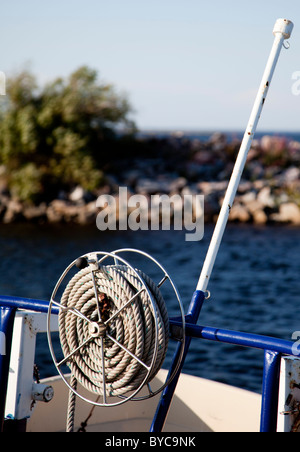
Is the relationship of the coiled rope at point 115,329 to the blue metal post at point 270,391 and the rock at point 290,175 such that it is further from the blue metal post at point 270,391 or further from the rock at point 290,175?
the rock at point 290,175

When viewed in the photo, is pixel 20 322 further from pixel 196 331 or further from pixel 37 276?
pixel 37 276

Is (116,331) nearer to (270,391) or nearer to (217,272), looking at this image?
(270,391)

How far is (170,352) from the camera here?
9961 mm

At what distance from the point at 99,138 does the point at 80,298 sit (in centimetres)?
2313

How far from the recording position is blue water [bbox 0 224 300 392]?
31.9 feet

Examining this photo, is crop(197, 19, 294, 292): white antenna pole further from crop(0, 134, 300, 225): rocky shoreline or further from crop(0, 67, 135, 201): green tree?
crop(0, 67, 135, 201): green tree

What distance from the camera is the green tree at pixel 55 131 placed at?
2302 centimetres

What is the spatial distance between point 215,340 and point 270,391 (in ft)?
0.83

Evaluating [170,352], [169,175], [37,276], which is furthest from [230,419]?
[169,175]

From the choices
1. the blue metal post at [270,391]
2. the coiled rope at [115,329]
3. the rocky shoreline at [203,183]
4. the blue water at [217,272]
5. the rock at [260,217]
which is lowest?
the blue metal post at [270,391]

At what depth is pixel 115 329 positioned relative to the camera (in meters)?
2.27

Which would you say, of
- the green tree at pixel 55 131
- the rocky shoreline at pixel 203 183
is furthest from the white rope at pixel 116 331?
the green tree at pixel 55 131

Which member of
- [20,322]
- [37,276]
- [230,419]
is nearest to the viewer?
[20,322]

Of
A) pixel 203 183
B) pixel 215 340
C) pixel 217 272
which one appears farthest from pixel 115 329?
pixel 203 183
